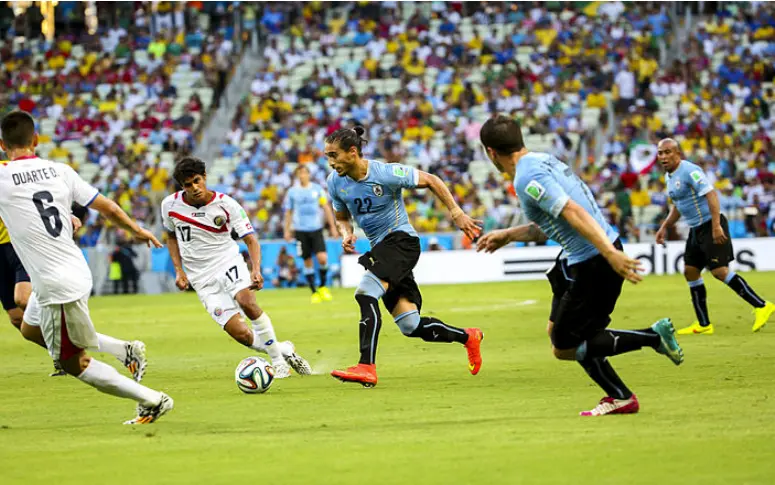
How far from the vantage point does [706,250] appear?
49.5 feet

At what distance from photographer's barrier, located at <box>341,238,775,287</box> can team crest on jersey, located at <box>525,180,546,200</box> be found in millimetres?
21383

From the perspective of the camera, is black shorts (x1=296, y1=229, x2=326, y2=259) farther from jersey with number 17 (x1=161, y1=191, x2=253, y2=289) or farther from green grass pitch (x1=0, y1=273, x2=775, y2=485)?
jersey with number 17 (x1=161, y1=191, x2=253, y2=289)

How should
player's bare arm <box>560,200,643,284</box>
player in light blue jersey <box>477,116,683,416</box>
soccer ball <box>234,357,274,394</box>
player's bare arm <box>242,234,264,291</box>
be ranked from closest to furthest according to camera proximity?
player's bare arm <box>560,200,643,284</box>, player in light blue jersey <box>477,116,683,416</box>, soccer ball <box>234,357,274,394</box>, player's bare arm <box>242,234,264,291</box>

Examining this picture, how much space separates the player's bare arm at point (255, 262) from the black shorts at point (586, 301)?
3501 millimetres

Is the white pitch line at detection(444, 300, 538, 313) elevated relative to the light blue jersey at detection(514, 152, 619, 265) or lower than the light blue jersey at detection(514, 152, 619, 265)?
lower

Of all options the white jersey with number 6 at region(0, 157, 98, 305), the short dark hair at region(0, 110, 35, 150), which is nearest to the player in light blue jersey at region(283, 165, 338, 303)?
the short dark hair at region(0, 110, 35, 150)

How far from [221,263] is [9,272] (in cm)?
239

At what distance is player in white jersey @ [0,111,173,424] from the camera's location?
8.10m

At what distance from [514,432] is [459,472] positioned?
1.40 metres

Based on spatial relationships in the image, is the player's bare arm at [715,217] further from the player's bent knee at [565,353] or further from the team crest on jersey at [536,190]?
the team crest on jersey at [536,190]

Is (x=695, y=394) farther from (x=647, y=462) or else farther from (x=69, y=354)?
(x=69, y=354)

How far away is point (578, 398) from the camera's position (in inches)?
363

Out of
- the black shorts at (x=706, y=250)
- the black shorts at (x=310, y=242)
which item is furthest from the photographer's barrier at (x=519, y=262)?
the black shorts at (x=706, y=250)

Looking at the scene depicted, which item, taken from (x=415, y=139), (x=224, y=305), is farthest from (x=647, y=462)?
(x=415, y=139)
